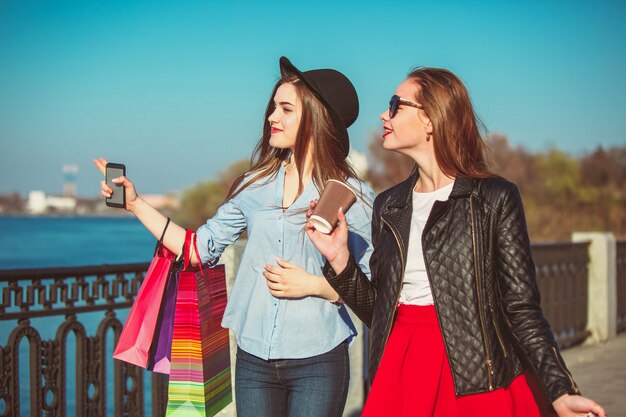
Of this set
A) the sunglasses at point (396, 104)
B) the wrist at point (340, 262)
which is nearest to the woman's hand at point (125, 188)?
the wrist at point (340, 262)

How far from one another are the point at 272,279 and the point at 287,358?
0.99ft

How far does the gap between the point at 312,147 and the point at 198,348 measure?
87 centimetres

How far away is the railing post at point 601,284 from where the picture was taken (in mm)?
11453

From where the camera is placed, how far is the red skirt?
2904 millimetres

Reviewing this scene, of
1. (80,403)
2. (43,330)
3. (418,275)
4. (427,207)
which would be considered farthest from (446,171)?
(43,330)

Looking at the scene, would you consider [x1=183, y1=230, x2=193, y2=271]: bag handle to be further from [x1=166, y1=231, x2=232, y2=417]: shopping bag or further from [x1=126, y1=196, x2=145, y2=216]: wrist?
[x1=126, y1=196, x2=145, y2=216]: wrist

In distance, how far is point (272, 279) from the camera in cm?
330

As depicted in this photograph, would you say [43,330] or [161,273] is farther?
[43,330]

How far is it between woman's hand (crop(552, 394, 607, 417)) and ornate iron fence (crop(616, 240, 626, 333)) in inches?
388

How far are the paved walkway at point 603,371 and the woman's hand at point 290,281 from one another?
4666 millimetres

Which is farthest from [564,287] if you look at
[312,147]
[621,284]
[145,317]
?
[145,317]

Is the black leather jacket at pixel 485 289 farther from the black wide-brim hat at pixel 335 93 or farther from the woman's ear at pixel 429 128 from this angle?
the black wide-brim hat at pixel 335 93

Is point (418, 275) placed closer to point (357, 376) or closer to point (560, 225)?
point (357, 376)

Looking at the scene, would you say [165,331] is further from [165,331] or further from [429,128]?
[429,128]
